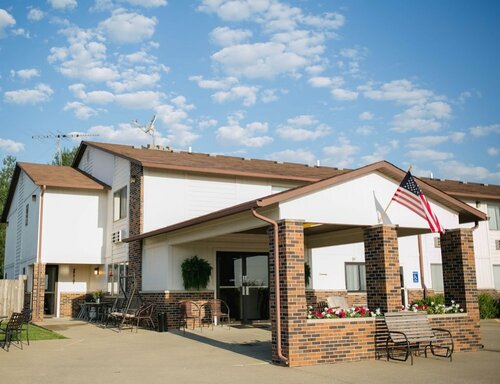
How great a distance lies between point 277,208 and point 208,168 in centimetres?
908

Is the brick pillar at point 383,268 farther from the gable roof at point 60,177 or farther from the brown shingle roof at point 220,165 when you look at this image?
the gable roof at point 60,177

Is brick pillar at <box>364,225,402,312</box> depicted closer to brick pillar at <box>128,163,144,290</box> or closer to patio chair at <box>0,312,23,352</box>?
patio chair at <box>0,312,23,352</box>

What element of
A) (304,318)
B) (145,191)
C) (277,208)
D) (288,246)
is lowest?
(304,318)

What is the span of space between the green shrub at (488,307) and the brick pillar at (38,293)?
1770 centimetres

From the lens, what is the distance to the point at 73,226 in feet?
74.8

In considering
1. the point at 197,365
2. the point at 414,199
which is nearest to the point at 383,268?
the point at 414,199

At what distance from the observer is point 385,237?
11.8m

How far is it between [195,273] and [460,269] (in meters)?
8.08

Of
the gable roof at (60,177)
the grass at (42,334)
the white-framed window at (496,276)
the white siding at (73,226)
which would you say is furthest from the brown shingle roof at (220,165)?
the white-framed window at (496,276)

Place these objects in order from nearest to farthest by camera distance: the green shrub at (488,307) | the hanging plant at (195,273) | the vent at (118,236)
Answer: the hanging plant at (195,273) < the vent at (118,236) < the green shrub at (488,307)

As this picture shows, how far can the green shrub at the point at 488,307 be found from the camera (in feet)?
79.2

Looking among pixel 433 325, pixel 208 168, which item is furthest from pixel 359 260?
pixel 433 325

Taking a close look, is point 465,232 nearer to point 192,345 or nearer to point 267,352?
point 267,352

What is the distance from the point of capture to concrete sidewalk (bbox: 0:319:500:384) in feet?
29.9
